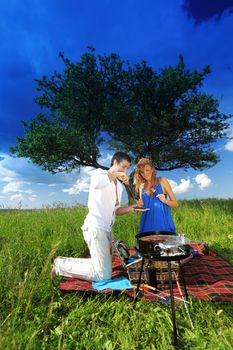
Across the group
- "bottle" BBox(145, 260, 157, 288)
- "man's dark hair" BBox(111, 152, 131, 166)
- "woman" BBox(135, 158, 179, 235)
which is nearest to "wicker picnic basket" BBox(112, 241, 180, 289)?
"bottle" BBox(145, 260, 157, 288)

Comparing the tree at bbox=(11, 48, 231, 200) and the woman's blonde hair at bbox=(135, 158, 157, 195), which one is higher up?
the tree at bbox=(11, 48, 231, 200)

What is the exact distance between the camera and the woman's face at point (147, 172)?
605 cm

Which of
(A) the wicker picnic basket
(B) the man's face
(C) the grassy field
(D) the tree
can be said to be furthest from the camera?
(D) the tree

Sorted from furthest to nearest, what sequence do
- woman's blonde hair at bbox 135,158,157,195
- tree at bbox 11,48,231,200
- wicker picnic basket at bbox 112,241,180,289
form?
tree at bbox 11,48,231,200
woman's blonde hair at bbox 135,158,157,195
wicker picnic basket at bbox 112,241,180,289

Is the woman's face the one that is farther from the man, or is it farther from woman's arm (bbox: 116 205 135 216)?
the man

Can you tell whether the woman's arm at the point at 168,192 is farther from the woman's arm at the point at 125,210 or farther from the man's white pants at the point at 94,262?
the man's white pants at the point at 94,262

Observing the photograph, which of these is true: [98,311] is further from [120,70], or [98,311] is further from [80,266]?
[120,70]

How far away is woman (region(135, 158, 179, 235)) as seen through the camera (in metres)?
5.91

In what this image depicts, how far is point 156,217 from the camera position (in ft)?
19.5

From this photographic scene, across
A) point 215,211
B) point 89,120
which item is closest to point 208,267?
point 215,211

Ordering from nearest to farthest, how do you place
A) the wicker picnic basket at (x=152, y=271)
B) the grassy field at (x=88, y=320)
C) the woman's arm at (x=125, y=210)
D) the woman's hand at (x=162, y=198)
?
the grassy field at (x=88, y=320), the wicker picnic basket at (x=152, y=271), the woman's arm at (x=125, y=210), the woman's hand at (x=162, y=198)

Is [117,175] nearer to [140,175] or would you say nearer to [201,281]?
[140,175]

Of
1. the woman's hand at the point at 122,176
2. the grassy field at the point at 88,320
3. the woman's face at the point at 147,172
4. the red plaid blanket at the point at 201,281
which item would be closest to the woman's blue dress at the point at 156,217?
the woman's face at the point at 147,172

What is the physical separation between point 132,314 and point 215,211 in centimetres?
848
